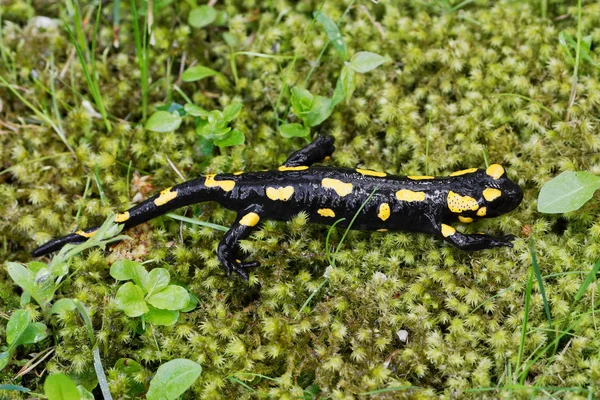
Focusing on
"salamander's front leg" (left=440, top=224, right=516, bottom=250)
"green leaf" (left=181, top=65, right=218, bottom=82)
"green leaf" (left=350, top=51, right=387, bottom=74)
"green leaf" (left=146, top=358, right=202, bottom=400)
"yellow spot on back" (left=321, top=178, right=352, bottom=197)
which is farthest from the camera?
"green leaf" (left=181, top=65, right=218, bottom=82)

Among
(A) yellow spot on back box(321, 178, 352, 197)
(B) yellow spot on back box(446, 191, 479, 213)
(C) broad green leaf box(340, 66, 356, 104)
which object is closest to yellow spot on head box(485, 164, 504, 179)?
(B) yellow spot on back box(446, 191, 479, 213)

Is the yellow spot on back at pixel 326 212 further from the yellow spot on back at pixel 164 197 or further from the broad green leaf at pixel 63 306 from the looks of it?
the broad green leaf at pixel 63 306

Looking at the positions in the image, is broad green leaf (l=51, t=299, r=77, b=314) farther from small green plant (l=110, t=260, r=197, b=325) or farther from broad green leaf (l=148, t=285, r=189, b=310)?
broad green leaf (l=148, t=285, r=189, b=310)

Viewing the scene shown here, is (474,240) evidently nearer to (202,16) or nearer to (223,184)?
(223,184)

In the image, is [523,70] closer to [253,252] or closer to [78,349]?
[253,252]

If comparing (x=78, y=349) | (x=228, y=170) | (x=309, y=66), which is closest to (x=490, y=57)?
(x=309, y=66)

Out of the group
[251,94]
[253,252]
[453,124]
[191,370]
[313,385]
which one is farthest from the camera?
[251,94]

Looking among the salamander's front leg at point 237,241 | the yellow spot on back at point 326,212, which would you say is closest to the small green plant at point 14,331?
the salamander's front leg at point 237,241
